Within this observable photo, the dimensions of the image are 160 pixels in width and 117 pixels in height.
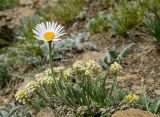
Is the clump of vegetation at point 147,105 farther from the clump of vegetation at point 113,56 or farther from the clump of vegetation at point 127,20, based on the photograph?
the clump of vegetation at point 127,20

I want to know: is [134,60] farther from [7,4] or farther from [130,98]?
[7,4]

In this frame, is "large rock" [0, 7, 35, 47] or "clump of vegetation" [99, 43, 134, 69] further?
"large rock" [0, 7, 35, 47]

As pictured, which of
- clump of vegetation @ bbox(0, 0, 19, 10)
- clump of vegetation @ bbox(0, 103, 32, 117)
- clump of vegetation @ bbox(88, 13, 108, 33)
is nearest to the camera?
clump of vegetation @ bbox(0, 103, 32, 117)

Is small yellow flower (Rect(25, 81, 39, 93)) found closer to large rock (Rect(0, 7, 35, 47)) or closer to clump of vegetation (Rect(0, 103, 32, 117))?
clump of vegetation (Rect(0, 103, 32, 117))

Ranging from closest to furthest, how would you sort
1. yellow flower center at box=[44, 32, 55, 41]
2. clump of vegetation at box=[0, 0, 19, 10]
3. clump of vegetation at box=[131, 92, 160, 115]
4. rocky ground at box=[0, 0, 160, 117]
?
yellow flower center at box=[44, 32, 55, 41] → clump of vegetation at box=[131, 92, 160, 115] → rocky ground at box=[0, 0, 160, 117] → clump of vegetation at box=[0, 0, 19, 10]

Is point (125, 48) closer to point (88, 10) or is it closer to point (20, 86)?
point (20, 86)

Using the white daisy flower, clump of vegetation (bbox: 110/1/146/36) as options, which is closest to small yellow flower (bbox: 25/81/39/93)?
the white daisy flower

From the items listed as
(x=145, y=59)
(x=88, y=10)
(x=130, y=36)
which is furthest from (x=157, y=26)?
(x=88, y=10)

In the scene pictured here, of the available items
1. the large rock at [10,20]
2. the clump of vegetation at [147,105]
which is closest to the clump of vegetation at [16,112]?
the clump of vegetation at [147,105]
